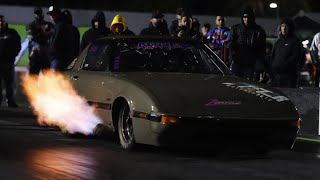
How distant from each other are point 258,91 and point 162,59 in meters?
1.46

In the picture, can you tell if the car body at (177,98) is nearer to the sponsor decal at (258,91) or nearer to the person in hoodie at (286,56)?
the sponsor decal at (258,91)

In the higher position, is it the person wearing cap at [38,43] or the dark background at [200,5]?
the person wearing cap at [38,43]

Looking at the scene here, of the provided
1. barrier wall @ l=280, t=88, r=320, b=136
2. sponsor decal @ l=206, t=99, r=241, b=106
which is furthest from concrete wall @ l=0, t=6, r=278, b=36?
sponsor decal @ l=206, t=99, r=241, b=106

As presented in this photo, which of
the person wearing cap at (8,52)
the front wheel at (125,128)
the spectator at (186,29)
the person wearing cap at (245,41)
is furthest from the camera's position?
the person wearing cap at (8,52)

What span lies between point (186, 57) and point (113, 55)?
932 millimetres

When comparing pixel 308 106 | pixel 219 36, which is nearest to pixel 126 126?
pixel 308 106

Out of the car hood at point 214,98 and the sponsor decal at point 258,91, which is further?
the sponsor decal at point 258,91

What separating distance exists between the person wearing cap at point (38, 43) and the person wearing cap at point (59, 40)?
188 centimetres

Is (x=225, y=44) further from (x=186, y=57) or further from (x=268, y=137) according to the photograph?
(x=268, y=137)

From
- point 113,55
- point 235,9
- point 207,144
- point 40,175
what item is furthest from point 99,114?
point 235,9

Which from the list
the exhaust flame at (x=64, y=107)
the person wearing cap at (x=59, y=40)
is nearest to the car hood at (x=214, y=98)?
the exhaust flame at (x=64, y=107)

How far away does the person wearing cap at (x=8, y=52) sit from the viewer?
1617cm

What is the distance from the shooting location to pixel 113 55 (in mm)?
9734

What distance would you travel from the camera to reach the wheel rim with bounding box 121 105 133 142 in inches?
351
